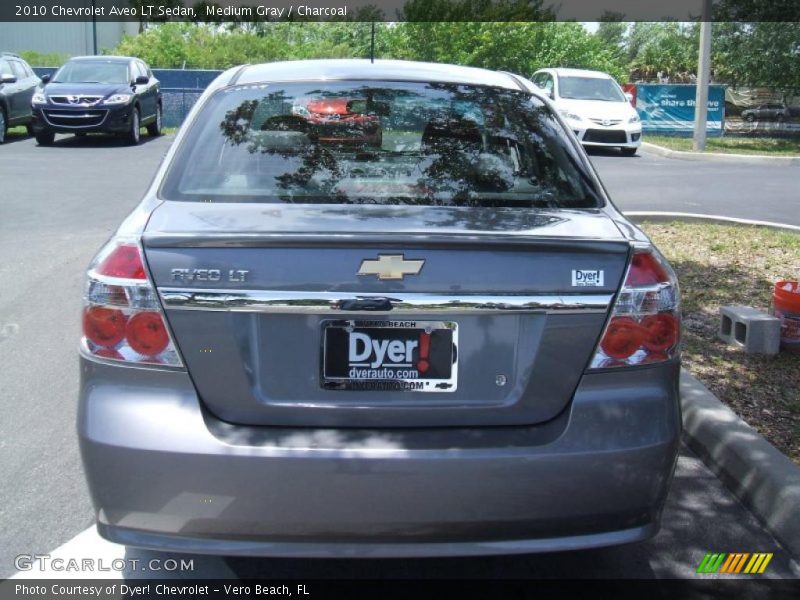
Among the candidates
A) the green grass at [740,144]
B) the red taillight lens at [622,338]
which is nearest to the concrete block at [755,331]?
the red taillight lens at [622,338]

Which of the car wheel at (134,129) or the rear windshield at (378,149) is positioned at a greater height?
the rear windshield at (378,149)

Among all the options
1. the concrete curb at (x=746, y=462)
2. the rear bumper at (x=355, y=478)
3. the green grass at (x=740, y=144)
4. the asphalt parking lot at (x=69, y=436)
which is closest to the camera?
the rear bumper at (x=355, y=478)

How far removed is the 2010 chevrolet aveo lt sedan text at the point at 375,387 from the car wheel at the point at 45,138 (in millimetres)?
17615

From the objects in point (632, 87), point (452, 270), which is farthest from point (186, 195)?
point (632, 87)

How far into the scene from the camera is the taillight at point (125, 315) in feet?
9.64

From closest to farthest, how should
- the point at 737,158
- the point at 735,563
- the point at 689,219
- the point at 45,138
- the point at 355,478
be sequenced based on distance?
the point at 355,478 < the point at 735,563 < the point at 689,219 < the point at 45,138 < the point at 737,158

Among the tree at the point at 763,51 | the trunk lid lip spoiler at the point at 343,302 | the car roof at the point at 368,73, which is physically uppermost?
the tree at the point at 763,51

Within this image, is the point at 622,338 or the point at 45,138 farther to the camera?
the point at 45,138

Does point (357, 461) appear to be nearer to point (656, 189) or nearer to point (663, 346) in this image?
point (663, 346)

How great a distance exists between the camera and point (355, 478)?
2.82 metres

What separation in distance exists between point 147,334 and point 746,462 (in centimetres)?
265

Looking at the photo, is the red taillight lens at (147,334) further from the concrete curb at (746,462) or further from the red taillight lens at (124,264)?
the concrete curb at (746,462)

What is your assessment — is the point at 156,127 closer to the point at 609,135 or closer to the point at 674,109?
the point at 609,135

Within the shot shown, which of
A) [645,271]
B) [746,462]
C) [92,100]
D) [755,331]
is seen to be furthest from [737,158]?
[645,271]
